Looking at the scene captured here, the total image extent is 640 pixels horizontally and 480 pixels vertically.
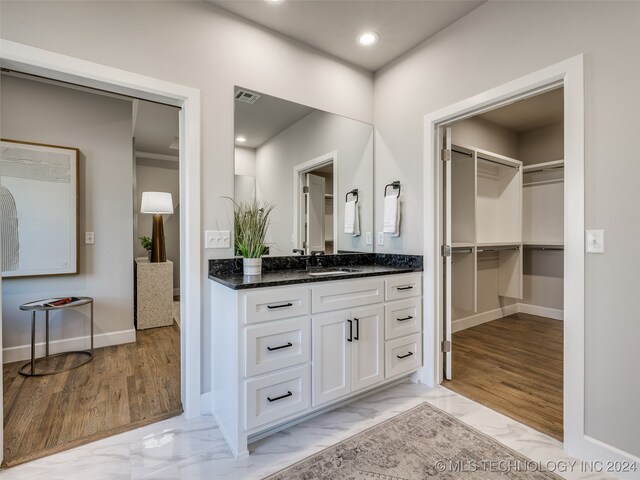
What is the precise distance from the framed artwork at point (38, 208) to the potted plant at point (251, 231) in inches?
77.8

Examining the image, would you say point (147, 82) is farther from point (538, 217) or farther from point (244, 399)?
point (538, 217)

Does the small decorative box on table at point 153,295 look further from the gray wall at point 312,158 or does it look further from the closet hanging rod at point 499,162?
the closet hanging rod at point 499,162

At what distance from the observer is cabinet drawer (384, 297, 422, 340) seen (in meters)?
2.20

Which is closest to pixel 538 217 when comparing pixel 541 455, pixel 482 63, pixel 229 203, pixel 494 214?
pixel 494 214

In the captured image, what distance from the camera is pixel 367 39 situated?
2428 millimetres

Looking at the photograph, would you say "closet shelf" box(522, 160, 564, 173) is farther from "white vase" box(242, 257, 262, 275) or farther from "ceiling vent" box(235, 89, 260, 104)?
"white vase" box(242, 257, 262, 275)

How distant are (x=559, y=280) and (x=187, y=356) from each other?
459cm

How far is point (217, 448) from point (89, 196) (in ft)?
9.11

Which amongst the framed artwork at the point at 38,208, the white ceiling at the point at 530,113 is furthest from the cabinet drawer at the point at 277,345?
the white ceiling at the point at 530,113

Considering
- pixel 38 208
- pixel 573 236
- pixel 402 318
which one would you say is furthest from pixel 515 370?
pixel 38 208

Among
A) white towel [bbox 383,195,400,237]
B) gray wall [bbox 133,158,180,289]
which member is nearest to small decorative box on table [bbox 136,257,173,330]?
gray wall [bbox 133,158,180,289]

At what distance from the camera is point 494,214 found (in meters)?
4.05

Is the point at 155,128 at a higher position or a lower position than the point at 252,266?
higher

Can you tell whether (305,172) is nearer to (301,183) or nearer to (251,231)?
(301,183)
